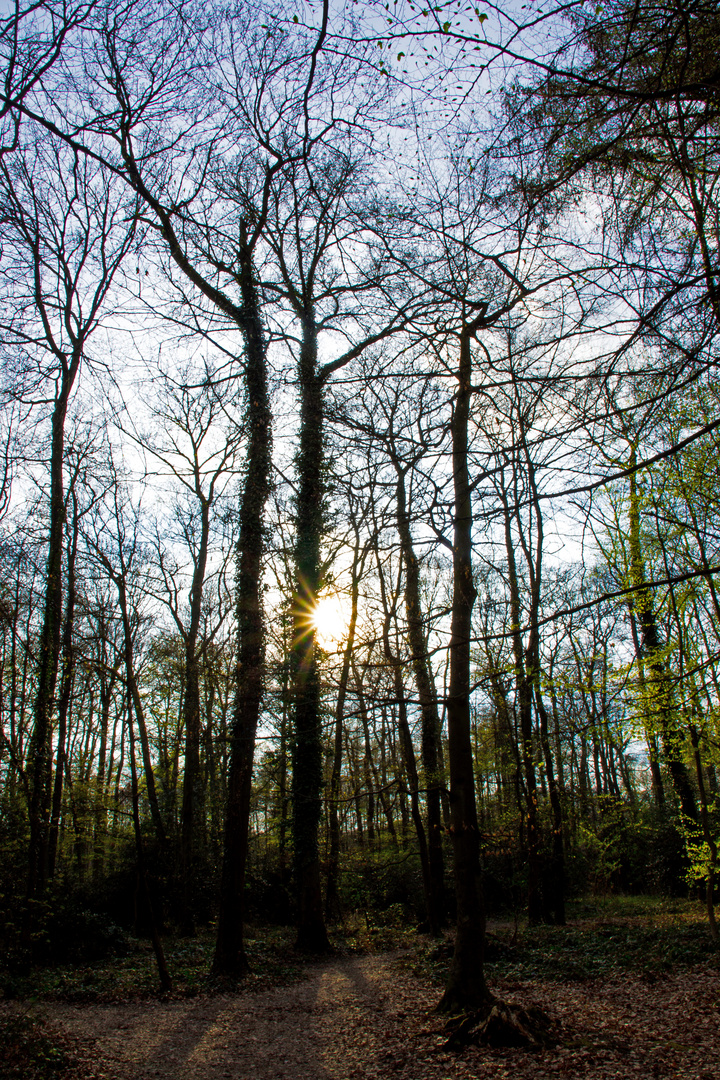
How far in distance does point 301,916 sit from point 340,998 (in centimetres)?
330

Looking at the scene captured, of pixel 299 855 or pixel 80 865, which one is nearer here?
pixel 299 855

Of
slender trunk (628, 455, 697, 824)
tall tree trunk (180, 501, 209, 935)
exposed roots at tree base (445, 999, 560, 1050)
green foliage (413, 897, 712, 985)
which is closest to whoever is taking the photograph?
exposed roots at tree base (445, 999, 560, 1050)

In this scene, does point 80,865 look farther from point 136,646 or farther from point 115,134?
point 115,134

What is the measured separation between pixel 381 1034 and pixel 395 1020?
40cm

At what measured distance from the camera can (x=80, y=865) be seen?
725 inches

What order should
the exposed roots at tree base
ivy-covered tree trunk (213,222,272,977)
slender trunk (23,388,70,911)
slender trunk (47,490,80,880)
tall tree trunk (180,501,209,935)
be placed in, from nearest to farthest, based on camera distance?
the exposed roots at tree base
slender trunk (23,388,70,911)
ivy-covered tree trunk (213,222,272,977)
slender trunk (47,490,80,880)
tall tree trunk (180,501,209,935)

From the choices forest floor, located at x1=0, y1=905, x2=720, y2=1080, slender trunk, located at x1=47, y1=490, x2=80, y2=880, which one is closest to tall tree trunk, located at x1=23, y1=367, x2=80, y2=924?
slender trunk, located at x1=47, y1=490, x2=80, y2=880

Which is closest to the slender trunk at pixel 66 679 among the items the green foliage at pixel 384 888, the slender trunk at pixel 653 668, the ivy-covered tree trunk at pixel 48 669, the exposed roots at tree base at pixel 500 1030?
the ivy-covered tree trunk at pixel 48 669

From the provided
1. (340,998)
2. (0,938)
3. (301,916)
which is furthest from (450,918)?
(0,938)

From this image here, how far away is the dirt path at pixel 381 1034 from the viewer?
4.82m

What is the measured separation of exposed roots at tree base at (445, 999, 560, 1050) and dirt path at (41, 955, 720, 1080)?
109mm

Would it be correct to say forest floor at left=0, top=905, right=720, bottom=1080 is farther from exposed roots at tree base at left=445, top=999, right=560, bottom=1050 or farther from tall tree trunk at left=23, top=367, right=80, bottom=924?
tall tree trunk at left=23, top=367, right=80, bottom=924

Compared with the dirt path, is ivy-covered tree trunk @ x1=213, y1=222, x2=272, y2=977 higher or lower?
higher

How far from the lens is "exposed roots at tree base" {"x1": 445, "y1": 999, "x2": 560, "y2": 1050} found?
5117 mm
